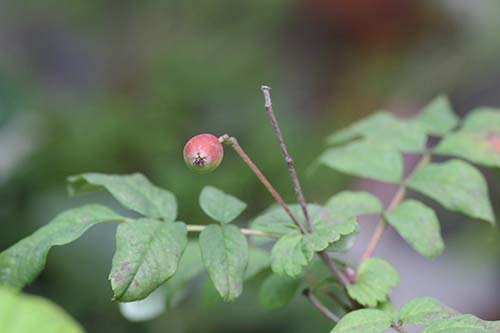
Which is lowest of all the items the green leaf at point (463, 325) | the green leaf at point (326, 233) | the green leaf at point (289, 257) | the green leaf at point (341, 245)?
the green leaf at point (463, 325)

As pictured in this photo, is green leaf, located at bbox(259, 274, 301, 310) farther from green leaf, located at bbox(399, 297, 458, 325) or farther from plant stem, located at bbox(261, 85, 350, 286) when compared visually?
green leaf, located at bbox(399, 297, 458, 325)

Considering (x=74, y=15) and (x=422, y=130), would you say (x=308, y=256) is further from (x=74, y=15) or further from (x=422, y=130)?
(x=74, y=15)

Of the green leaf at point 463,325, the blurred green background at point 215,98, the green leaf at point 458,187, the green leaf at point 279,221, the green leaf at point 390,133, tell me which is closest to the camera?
the green leaf at point 463,325

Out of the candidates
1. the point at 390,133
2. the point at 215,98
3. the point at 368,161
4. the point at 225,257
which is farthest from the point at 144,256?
the point at 215,98

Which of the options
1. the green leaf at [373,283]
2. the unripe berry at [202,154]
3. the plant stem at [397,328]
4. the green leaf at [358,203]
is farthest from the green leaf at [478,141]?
the unripe berry at [202,154]

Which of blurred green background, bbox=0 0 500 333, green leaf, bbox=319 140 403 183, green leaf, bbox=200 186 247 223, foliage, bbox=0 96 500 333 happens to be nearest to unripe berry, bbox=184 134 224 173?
foliage, bbox=0 96 500 333

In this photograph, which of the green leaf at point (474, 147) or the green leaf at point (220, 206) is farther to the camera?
the green leaf at point (474, 147)

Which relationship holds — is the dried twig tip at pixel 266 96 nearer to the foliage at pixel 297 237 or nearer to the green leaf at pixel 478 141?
the foliage at pixel 297 237
